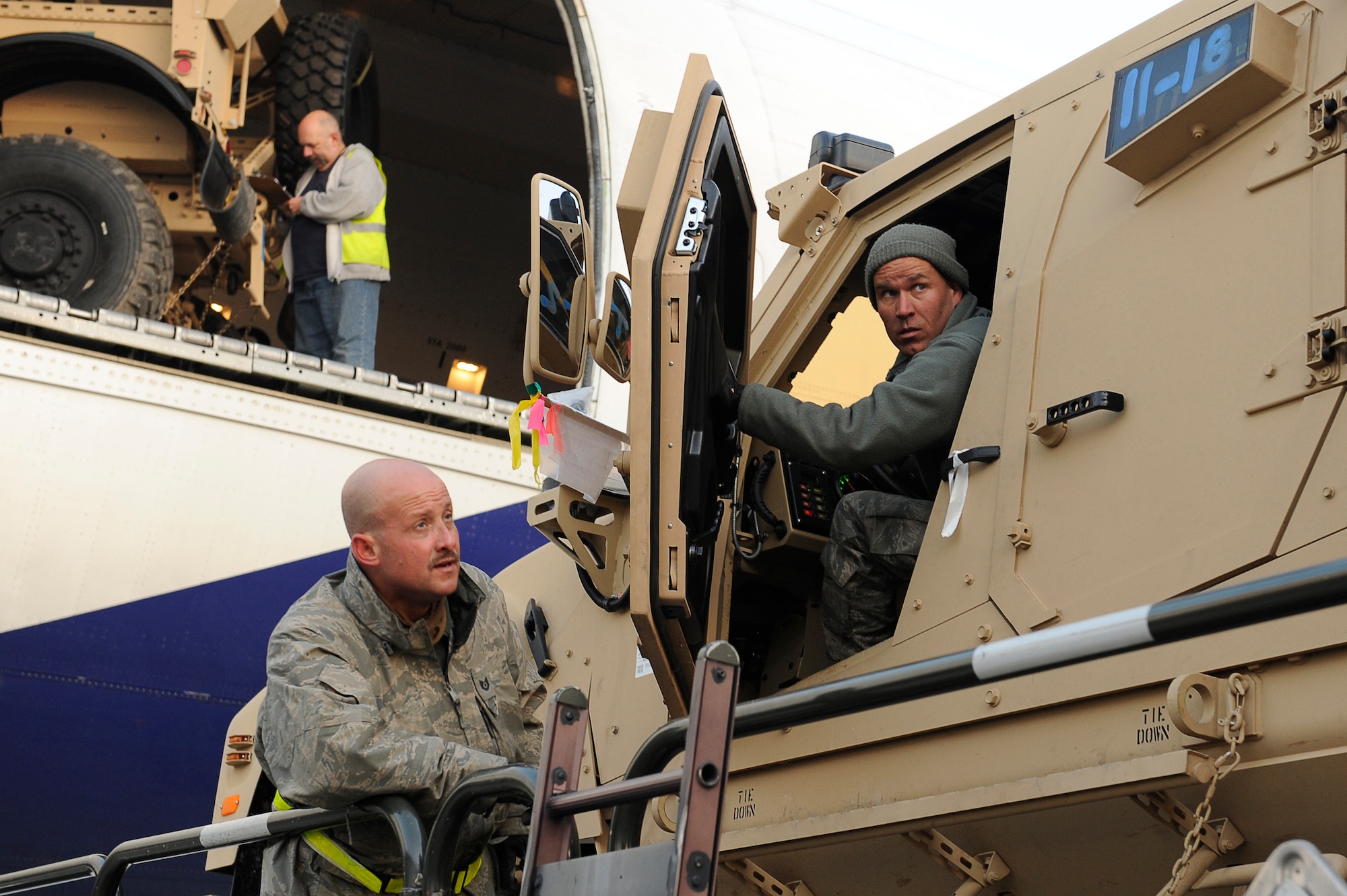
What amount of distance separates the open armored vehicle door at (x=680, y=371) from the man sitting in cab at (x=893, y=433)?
21 cm

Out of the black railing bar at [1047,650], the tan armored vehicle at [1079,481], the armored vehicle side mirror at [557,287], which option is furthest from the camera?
the armored vehicle side mirror at [557,287]

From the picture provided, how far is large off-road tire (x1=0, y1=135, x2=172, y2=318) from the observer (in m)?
8.03

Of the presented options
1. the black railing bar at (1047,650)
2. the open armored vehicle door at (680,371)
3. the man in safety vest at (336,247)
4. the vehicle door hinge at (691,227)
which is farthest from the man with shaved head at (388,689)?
the man in safety vest at (336,247)

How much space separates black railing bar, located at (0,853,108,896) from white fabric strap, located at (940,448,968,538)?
2.26m

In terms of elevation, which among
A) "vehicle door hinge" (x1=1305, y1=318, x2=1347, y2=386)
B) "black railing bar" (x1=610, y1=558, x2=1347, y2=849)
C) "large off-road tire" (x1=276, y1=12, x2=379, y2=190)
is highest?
"large off-road tire" (x1=276, y1=12, x2=379, y2=190)

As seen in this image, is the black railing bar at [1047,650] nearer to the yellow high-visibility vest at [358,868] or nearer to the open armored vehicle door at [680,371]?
the yellow high-visibility vest at [358,868]

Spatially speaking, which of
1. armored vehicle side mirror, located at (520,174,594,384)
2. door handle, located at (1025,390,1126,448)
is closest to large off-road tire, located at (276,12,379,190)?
armored vehicle side mirror, located at (520,174,594,384)

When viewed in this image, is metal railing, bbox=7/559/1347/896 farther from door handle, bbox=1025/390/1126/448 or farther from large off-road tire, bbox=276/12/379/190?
large off-road tire, bbox=276/12/379/190

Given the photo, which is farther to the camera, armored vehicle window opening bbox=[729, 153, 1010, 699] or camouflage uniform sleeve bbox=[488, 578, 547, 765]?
armored vehicle window opening bbox=[729, 153, 1010, 699]

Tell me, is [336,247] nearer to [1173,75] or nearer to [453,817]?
[1173,75]

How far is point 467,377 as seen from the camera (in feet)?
46.7

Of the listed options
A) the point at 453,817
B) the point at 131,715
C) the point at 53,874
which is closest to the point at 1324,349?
the point at 453,817

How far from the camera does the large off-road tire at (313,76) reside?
10117mm

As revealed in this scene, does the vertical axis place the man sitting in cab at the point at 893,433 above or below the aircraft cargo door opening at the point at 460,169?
below
